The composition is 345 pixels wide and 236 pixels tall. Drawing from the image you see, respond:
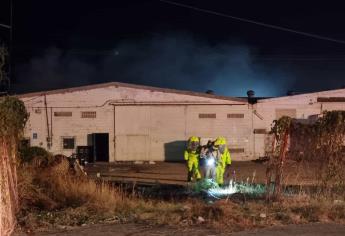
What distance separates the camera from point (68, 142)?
32.1 metres

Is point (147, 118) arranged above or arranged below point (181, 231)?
above

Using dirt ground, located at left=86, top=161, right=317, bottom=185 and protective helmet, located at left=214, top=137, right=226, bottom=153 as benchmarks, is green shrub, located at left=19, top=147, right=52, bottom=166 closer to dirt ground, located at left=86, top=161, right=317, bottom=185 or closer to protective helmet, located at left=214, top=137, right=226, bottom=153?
dirt ground, located at left=86, top=161, right=317, bottom=185

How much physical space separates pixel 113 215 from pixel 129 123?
21.7 meters

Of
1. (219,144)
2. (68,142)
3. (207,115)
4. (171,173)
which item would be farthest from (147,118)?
(219,144)

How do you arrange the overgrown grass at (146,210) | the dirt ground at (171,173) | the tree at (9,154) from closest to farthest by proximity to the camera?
1. the tree at (9,154)
2. the overgrown grass at (146,210)
3. the dirt ground at (171,173)

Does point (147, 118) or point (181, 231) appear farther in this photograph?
point (147, 118)

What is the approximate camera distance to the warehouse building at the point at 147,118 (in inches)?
1260

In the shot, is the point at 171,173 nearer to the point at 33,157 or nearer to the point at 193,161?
the point at 193,161

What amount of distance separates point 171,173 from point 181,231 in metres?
14.7

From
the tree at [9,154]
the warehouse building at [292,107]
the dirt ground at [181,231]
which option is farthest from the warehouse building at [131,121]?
the dirt ground at [181,231]

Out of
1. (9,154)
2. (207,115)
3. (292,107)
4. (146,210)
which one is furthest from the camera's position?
(292,107)

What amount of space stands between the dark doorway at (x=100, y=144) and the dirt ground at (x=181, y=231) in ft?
72.9

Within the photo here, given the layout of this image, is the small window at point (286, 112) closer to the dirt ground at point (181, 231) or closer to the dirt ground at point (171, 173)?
the dirt ground at point (171, 173)

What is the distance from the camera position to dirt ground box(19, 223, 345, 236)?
9398 mm
